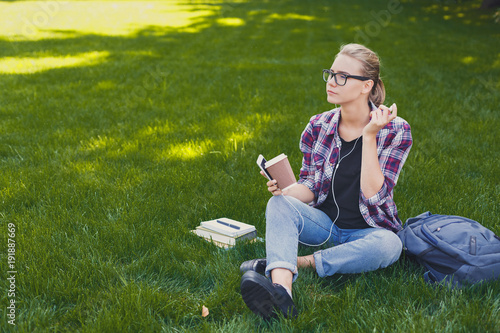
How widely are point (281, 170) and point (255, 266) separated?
0.55 metres

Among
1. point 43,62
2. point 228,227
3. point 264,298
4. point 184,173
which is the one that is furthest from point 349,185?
point 43,62

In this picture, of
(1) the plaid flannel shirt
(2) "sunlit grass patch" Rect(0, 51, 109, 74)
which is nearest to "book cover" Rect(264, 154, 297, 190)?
(1) the plaid flannel shirt

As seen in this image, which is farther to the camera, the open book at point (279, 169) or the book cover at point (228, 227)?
the book cover at point (228, 227)

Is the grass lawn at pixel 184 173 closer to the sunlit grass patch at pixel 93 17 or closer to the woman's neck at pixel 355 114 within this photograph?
the woman's neck at pixel 355 114

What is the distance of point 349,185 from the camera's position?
294 centimetres

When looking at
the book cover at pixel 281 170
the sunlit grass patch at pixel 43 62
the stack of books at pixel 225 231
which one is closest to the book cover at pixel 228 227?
the stack of books at pixel 225 231

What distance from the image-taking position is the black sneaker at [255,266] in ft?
8.89

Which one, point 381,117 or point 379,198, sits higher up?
point 381,117

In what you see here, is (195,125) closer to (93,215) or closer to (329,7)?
(93,215)

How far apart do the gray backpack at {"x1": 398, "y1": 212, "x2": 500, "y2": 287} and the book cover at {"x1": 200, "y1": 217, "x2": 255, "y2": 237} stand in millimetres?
1003

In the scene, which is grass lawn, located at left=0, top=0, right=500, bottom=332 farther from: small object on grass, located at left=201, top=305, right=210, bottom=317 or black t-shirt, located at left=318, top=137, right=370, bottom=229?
black t-shirt, located at left=318, top=137, right=370, bottom=229

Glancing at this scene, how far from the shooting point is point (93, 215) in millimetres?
3428

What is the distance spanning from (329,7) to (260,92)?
1619cm

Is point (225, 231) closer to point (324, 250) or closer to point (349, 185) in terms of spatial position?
point (324, 250)
